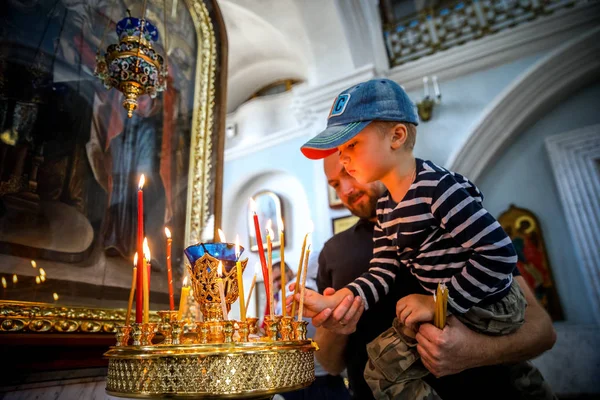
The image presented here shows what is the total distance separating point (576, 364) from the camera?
3.56m

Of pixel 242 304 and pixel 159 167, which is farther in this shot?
pixel 159 167

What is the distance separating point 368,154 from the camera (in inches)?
39.1

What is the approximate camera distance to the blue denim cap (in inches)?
37.7

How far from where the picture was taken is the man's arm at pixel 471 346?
2.65 feet

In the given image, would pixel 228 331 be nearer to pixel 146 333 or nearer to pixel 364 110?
pixel 146 333

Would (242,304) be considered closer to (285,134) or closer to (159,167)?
(159,167)

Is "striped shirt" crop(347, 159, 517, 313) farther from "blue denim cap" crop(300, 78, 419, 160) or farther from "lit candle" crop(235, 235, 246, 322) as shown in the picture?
"lit candle" crop(235, 235, 246, 322)

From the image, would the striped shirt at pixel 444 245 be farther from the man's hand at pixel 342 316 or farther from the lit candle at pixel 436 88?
the lit candle at pixel 436 88

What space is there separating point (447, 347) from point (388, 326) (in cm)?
43

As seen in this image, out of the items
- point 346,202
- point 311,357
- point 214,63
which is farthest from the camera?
point 214,63

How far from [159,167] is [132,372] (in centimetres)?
133

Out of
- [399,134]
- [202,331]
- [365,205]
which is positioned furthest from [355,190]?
[202,331]

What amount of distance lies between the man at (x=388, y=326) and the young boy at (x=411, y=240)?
5 centimetres

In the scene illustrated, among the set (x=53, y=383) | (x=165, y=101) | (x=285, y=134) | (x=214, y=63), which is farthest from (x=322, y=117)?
(x=53, y=383)
